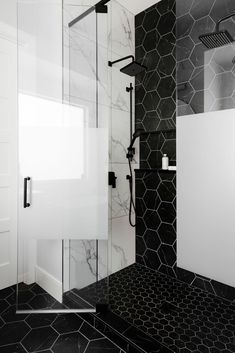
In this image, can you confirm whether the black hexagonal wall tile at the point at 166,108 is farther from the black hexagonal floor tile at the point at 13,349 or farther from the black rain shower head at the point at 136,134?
the black hexagonal floor tile at the point at 13,349

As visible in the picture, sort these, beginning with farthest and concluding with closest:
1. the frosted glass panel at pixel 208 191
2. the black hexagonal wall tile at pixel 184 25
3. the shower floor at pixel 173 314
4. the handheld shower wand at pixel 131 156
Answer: the handheld shower wand at pixel 131 156 → the black hexagonal wall tile at pixel 184 25 → the frosted glass panel at pixel 208 191 → the shower floor at pixel 173 314

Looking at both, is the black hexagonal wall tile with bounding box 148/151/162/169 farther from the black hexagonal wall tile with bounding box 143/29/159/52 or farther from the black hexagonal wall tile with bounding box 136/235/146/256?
the black hexagonal wall tile with bounding box 143/29/159/52

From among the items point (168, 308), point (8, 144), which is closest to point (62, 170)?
point (8, 144)

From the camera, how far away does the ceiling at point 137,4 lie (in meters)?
2.19

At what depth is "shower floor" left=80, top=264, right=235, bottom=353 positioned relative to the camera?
1.25 meters

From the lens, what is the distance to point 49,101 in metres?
1.57

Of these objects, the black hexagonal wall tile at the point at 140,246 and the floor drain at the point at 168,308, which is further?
the black hexagonal wall tile at the point at 140,246

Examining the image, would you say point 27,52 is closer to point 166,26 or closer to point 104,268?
point 166,26

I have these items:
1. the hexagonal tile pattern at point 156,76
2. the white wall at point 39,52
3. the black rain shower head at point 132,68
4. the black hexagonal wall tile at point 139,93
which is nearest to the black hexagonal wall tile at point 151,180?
the hexagonal tile pattern at point 156,76

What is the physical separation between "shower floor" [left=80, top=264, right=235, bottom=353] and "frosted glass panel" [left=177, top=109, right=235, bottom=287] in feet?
0.63

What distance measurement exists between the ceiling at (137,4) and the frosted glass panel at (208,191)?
1.28 metres

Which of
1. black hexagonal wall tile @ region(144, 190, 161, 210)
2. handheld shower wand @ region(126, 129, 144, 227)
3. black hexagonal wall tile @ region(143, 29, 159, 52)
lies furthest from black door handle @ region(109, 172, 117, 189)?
black hexagonal wall tile @ region(143, 29, 159, 52)

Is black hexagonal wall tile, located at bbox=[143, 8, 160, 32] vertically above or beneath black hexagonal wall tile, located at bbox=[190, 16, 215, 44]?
above

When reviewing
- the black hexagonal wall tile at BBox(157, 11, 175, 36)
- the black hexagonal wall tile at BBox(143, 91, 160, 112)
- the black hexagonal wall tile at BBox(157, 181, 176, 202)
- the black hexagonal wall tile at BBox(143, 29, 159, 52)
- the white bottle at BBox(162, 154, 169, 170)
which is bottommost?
the black hexagonal wall tile at BBox(157, 181, 176, 202)
